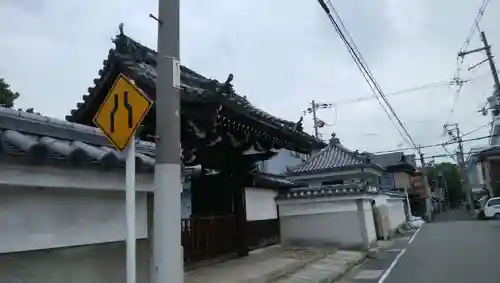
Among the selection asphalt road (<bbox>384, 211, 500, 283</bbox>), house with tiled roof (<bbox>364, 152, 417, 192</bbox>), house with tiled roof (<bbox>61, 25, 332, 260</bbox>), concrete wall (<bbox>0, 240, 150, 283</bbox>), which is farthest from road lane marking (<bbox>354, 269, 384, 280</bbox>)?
house with tiled roof (<bbox>364, 152, 417, 192</bbox>)

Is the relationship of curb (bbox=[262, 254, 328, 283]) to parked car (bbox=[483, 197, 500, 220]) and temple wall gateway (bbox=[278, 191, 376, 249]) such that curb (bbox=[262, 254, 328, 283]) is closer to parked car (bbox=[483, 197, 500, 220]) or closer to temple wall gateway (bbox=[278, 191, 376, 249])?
temple wall gateway (bbox=[278, 191, 376, 249])

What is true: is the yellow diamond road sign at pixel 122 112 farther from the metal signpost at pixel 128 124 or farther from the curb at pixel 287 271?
the curb at pixel 287 271

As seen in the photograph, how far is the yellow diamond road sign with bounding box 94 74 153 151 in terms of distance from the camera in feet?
12.8

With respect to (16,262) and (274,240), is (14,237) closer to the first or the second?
(16,262)

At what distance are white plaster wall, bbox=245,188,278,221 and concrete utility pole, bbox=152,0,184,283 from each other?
9490 millimetres

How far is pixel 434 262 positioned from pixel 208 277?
745cm

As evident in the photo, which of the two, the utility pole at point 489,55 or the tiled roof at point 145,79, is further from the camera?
the utility pole at point 489,55

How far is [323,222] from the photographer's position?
17406 millimetres

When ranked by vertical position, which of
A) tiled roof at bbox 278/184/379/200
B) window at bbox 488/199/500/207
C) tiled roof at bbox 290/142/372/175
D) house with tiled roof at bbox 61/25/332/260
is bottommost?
window at bbox 488/199/500/207

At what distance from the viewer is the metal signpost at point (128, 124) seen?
152 inches

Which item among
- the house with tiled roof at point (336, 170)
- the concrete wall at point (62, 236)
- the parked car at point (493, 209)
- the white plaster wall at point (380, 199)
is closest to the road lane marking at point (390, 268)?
the white plaster wall at point (380, 199)

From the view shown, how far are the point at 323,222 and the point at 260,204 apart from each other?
3.38m

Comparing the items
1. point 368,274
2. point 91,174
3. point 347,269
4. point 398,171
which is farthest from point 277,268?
point 398,171

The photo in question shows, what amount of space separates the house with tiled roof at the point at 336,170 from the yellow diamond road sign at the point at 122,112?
83.9 feet
